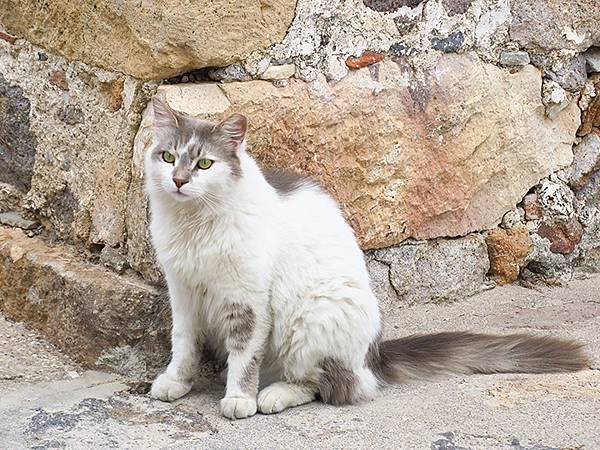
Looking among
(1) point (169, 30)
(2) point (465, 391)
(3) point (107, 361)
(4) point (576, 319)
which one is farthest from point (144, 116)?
(4) point (576, 319)

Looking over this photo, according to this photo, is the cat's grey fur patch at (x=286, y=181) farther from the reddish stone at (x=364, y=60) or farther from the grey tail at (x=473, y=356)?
the grey tail at (x=473, y=356)

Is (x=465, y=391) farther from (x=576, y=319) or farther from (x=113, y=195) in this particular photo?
(x=113, y=195)

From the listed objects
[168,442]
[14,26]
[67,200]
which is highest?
[14,26]

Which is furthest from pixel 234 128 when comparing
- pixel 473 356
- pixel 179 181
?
pixel 473 356

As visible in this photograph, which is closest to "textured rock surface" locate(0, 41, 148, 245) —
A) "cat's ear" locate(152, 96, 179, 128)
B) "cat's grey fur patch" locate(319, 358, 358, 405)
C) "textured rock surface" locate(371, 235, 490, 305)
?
"cat's ear" locate(152, 96, 179, 128)

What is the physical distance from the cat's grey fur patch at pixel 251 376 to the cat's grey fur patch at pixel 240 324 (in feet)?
0.19

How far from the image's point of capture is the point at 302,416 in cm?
303

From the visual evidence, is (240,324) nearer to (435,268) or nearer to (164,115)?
(164,115)

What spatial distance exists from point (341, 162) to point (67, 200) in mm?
1065

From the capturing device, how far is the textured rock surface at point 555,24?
12.8 ft

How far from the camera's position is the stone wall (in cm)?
335

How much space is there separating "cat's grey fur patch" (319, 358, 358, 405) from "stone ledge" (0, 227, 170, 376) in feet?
2.05

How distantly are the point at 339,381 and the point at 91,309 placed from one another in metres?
0.93

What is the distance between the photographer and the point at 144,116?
333cm
